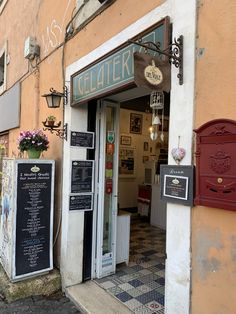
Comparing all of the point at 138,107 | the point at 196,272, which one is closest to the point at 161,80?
the point at 196,272

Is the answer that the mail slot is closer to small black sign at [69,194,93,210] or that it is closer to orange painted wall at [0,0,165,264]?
orange painted wall at [0,0,165,264]

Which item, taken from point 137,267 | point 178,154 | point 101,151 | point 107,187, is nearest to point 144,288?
point 137,267

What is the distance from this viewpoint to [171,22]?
227 cm

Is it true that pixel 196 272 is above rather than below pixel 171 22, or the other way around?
below

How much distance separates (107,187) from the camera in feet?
12.9

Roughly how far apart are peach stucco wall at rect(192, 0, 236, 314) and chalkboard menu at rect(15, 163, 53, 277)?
227 centimetres

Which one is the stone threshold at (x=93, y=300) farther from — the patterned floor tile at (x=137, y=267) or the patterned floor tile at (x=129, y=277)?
the patterned floor tile at (x=137, y=267)

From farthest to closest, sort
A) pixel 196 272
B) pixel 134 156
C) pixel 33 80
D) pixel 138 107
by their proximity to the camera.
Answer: pixel 134 156 → pixel 138 107 → pixel 33 80 → pixel 196 272

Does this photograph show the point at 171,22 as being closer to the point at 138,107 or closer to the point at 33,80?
the point at 33,80

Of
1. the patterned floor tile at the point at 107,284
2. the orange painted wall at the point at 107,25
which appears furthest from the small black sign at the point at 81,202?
→ the orange painted wall at the point at 107,25

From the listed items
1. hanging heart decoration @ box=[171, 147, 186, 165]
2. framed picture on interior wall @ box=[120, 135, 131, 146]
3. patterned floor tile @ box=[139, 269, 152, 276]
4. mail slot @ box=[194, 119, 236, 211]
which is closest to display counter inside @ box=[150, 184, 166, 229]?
framed picture on interior wall @ box=[120, 135, 131, 146]

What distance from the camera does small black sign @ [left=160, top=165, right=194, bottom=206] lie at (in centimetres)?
208

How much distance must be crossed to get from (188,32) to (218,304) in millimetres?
1919

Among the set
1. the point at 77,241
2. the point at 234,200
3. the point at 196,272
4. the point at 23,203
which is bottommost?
the point at 77,241
